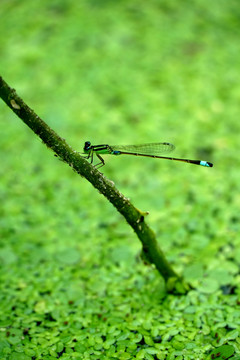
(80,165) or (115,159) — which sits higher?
(115,159)

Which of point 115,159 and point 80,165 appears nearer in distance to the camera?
point 80,165

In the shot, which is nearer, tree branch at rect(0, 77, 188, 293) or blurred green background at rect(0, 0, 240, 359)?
tree branch at rect(0, 77, 188, 293)

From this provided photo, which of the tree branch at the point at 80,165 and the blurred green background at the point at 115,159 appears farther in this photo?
the blurred green background at the point at 115,159
